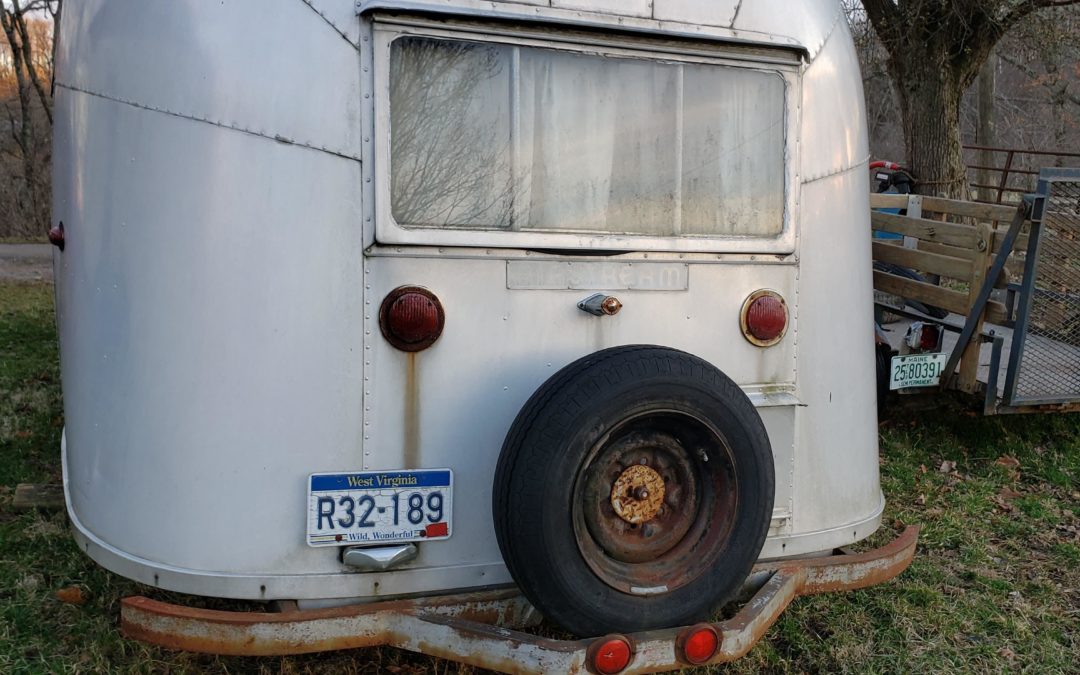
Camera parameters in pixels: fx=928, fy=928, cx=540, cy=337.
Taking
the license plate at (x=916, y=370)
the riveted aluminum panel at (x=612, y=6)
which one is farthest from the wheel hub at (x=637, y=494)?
the license plate at (x=916, y=370)

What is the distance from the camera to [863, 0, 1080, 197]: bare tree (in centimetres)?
1169

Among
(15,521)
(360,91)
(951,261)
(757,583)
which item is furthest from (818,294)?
(15,521)

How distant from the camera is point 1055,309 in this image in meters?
5.27

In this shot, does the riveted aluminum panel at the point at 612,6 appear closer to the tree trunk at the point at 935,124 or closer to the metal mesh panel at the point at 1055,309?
the metal mesh panel at the point at 1055,309

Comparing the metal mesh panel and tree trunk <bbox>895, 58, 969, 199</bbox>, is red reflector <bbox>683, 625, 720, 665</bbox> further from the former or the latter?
tree trunk <bbox>895, 58, 969, 199</bbox>

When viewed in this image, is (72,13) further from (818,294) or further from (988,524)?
(988,524)

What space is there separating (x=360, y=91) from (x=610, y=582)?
1560mm

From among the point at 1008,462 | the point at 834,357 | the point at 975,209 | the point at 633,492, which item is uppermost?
the point at 975,209

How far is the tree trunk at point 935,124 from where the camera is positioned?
12.2m

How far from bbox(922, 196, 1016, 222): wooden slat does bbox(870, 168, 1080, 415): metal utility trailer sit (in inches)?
1.5

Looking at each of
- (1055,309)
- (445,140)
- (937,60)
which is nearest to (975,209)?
(1055,309)

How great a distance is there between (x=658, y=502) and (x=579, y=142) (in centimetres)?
112

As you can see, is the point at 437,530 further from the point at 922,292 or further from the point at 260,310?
the point at 922,292

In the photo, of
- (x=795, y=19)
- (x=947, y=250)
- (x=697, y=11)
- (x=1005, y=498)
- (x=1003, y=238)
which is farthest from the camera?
(x=947, y=250)
